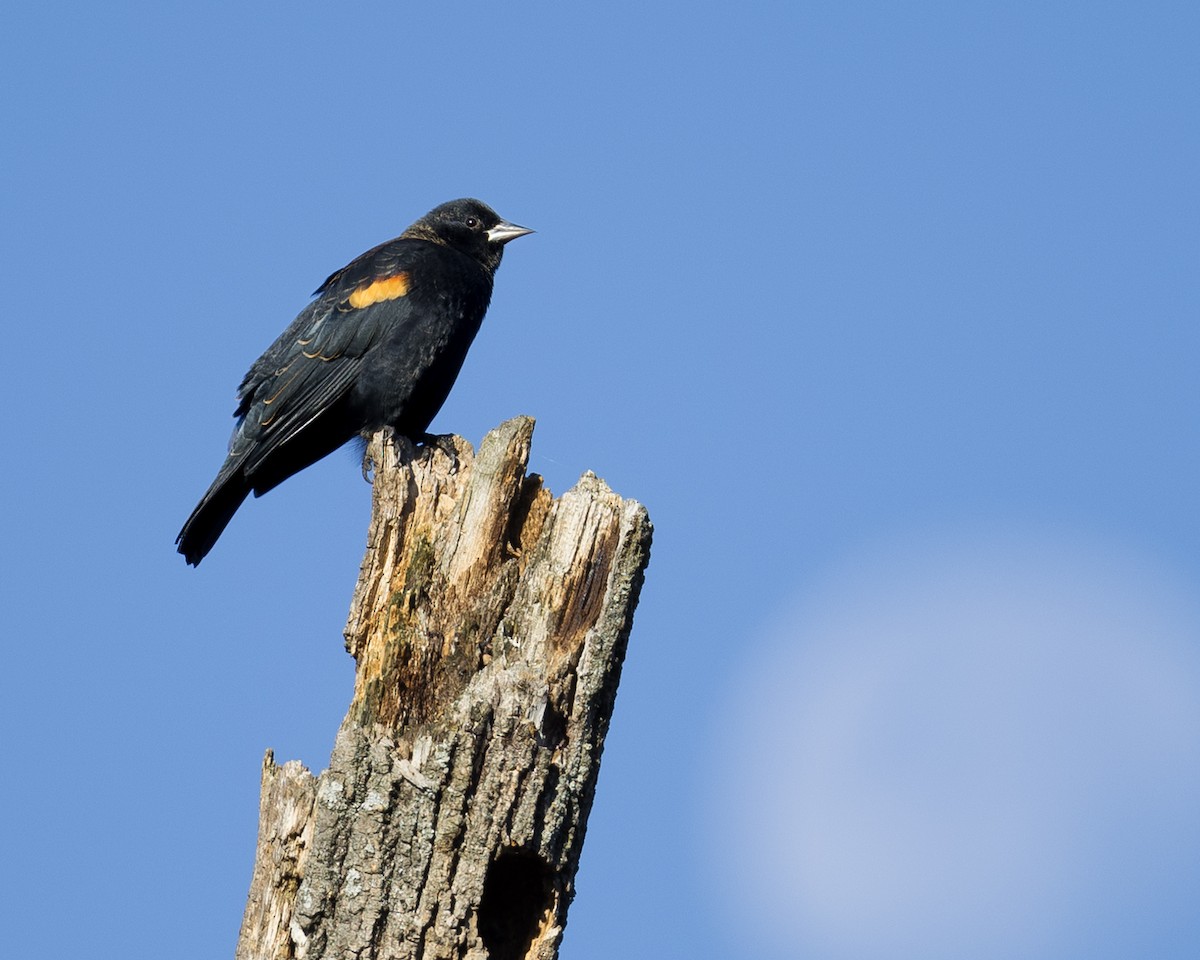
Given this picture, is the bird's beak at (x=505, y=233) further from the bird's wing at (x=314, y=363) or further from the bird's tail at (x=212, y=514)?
the bird's tail at (x=212, y=514)

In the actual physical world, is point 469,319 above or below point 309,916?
above

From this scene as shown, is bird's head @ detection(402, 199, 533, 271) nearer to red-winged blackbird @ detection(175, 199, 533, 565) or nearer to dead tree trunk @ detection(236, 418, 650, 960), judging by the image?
red-winged blackbird @ detection(175, 199, 533, 565)

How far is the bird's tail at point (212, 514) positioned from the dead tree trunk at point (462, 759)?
2.59 meters

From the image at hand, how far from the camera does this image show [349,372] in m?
7.41

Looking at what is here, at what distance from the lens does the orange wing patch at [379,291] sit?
756cm

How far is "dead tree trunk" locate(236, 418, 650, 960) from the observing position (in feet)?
13.2

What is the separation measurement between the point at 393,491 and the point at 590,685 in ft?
4.12

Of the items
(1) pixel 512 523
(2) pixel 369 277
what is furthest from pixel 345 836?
(2) pixel 369 277

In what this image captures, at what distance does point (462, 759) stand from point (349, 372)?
372cm

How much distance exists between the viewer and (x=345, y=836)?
160 inches

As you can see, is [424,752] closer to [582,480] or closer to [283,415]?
[582,480]

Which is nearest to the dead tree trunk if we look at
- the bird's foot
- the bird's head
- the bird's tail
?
the bird's foot

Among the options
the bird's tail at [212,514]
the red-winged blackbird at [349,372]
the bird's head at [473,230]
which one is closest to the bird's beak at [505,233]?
the bird's head at [473,230]

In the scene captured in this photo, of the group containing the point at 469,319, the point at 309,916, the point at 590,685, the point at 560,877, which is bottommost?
the point at 309,916
